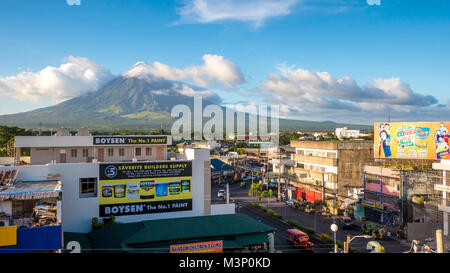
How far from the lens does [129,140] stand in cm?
2127

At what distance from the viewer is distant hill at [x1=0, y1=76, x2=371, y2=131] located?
237 feet

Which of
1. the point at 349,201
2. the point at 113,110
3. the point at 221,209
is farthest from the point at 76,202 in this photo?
the point at 113,110

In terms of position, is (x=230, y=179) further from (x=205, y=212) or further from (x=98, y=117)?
(x=98, y=117)

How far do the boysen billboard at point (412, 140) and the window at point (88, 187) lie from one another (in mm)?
22647

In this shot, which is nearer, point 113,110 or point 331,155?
point 331,155

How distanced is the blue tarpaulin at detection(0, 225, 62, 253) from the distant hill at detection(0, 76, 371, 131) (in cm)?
5563

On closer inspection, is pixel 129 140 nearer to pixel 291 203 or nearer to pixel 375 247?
pixel 375 247

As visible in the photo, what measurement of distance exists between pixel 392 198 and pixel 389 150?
416 centimetres

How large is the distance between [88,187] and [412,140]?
24.0 meters

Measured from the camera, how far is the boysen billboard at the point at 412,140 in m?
24.7

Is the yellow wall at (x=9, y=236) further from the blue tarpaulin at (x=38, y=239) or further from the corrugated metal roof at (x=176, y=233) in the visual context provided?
the corrugated metal roof at (x=176, y=233)

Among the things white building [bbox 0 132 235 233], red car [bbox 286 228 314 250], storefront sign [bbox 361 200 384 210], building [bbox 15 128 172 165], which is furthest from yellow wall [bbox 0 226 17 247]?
storefront sign [bbox 361 200 384 210]

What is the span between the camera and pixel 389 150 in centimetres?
2761

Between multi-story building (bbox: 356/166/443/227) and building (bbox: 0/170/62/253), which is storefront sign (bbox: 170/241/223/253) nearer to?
building (bbox: 0/170/62/253)
